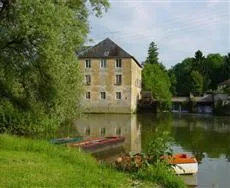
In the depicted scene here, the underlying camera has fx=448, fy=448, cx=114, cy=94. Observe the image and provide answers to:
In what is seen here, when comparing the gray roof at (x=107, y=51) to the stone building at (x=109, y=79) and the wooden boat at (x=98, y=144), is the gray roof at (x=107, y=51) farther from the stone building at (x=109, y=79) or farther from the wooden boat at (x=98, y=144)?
the wooden boat at (x=98, y=144)

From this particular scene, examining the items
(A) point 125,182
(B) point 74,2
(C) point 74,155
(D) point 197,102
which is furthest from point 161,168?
(D) point 197,102

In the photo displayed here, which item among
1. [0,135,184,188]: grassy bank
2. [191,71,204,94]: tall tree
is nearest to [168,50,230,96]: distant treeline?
[191,71,204,94]: tall tree

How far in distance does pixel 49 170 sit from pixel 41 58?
5933 mm

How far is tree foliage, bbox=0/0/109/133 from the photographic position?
14820 mm

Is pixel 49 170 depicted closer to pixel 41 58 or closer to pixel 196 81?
pixel 41 58

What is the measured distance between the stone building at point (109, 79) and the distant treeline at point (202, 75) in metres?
38.1

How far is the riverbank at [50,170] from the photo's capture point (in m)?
9.77

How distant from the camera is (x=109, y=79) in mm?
64562

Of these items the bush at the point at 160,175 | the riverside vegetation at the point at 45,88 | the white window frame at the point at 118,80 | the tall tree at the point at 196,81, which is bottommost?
the bush at the point at 160,175

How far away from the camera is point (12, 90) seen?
17484 mm

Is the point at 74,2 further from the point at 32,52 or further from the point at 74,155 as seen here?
the point at 74,155

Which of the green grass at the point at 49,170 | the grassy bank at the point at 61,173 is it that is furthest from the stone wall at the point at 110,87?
the grassy bank at the point at 61,173

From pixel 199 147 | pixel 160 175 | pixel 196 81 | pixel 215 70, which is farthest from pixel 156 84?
pixel 160 175

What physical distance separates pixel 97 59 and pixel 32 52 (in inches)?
1891
